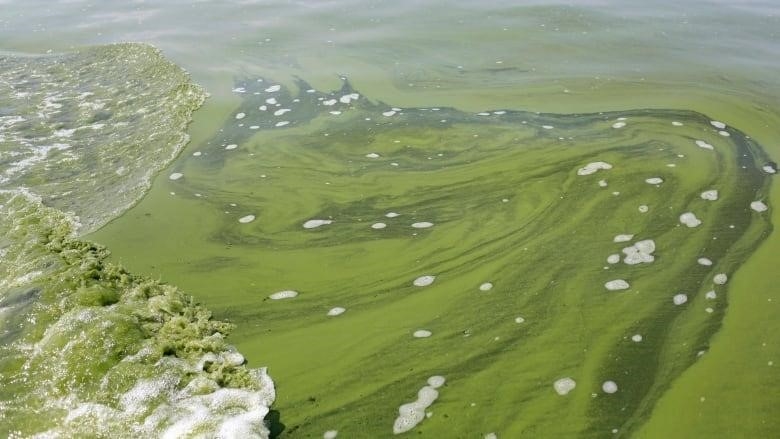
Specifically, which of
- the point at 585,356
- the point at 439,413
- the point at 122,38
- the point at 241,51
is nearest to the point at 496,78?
the point at 241,51

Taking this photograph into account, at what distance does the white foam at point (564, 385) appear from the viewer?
7.65 ft

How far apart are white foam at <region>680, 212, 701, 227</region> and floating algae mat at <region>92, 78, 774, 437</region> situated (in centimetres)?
3

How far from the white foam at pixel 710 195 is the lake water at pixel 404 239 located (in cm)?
3

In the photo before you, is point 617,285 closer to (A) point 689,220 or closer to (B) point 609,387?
(B) point 609,387

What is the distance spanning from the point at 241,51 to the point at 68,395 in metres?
5.35

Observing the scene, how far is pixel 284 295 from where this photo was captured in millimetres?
3014

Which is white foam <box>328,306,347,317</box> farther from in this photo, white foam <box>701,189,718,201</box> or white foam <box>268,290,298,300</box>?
white foam <box>701,189,718,201</box>

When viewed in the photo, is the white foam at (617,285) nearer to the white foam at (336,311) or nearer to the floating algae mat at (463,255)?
the floating algae mat at (463,255)

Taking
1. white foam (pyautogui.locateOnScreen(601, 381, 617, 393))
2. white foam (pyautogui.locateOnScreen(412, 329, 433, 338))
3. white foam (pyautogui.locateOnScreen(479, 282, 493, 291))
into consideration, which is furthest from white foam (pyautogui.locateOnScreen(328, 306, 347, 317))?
white foam (pyautogui.locateOnScreen(601, 381, 617, 393))

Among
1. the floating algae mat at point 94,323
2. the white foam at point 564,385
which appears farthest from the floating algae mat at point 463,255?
the floating algae mat at point 94,323

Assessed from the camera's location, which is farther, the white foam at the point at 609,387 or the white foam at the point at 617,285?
the white foam at the point at 617,285

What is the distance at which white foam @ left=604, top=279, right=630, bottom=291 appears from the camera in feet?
9.50

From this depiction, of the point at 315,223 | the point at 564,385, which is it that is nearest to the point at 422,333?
the point at 564,385

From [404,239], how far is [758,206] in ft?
7.33
